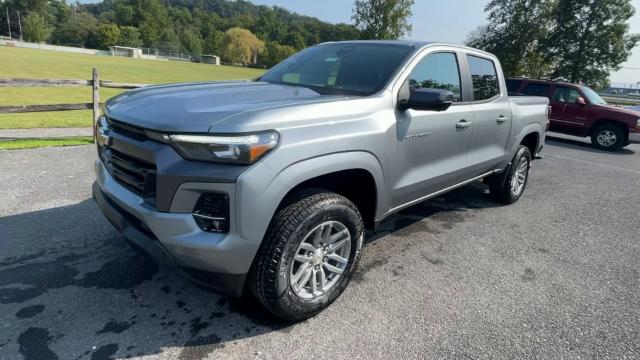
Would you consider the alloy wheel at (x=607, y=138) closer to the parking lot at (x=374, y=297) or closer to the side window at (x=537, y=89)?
the side window at (x=537, y=89)

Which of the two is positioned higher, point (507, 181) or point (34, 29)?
point (34, 29)

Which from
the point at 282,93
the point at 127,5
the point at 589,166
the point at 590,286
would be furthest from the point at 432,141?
the point at 127,5

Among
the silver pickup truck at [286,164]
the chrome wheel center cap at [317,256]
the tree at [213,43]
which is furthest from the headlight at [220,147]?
the tree at [213,43]

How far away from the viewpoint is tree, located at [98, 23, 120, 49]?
327ft

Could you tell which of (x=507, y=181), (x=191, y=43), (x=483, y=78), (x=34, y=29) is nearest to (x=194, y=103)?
(x=483, y=78)

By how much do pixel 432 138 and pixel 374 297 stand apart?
135 centimetres

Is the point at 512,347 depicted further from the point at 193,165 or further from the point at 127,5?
the point at 127,5

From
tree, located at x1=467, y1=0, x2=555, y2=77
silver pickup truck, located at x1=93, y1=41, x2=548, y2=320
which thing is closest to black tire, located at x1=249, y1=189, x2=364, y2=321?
silver pickup truck, located at x1=93, y1=41, x2=548, y2=320

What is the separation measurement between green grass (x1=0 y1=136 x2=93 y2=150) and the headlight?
6.17 m

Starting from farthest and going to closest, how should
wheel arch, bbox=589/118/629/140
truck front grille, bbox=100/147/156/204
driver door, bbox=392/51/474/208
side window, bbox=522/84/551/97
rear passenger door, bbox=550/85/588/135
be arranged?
1. side window, bbox=522/84/551/97
2. rear passenger door, bbox=550/85/588/135
3. wheel arch, bbox=589/118/629/140
4. driver door, bbox=392/51/474/208
5. truck front grille, bbox=100/147/156/204

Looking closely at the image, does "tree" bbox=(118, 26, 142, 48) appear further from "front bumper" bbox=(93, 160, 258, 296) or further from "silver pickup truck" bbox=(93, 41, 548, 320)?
"front bumper" bbox=(93, 160, 258, 296)

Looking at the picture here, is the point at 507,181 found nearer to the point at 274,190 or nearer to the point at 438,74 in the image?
the point at 438,74

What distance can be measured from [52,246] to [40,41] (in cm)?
12215

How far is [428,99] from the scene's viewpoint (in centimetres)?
277
